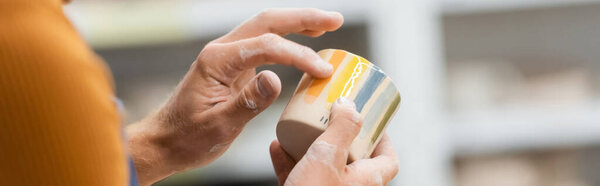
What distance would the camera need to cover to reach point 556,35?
240 centimetres

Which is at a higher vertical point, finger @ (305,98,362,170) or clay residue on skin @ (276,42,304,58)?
clay residue on skin @ (276,42,304,58)

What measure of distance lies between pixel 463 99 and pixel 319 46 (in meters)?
0.50

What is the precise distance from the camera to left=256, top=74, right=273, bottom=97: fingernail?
76cm

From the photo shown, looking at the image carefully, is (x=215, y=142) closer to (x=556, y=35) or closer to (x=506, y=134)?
(x=506, y=134)

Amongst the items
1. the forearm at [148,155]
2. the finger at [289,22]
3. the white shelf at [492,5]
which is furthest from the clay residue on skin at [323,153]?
the white shelf at [492,5]

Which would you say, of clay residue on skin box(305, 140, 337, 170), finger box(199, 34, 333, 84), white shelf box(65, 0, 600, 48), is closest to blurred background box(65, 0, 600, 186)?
white shelf box(65, 0, 600, 48)

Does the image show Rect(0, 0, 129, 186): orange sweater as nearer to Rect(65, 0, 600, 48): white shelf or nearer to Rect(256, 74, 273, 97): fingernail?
Rect(256, 74, 273, 97): fingernail

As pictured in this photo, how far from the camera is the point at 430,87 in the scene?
2014mm

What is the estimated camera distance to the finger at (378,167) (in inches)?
28.1

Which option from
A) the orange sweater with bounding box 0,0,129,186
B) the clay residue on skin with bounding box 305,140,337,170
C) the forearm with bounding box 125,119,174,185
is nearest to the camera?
the orange sweater with bounding box 0,0,129,186

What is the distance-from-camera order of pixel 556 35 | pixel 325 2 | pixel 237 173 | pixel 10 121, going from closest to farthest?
pixel 10 121 → pixel 325 2 → pixel 237 173 → pixel 556 35

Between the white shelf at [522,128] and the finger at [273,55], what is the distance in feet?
4.49

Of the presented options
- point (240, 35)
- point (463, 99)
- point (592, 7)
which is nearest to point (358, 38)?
point (463, 99)

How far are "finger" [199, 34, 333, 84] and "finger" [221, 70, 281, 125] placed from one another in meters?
0.02
